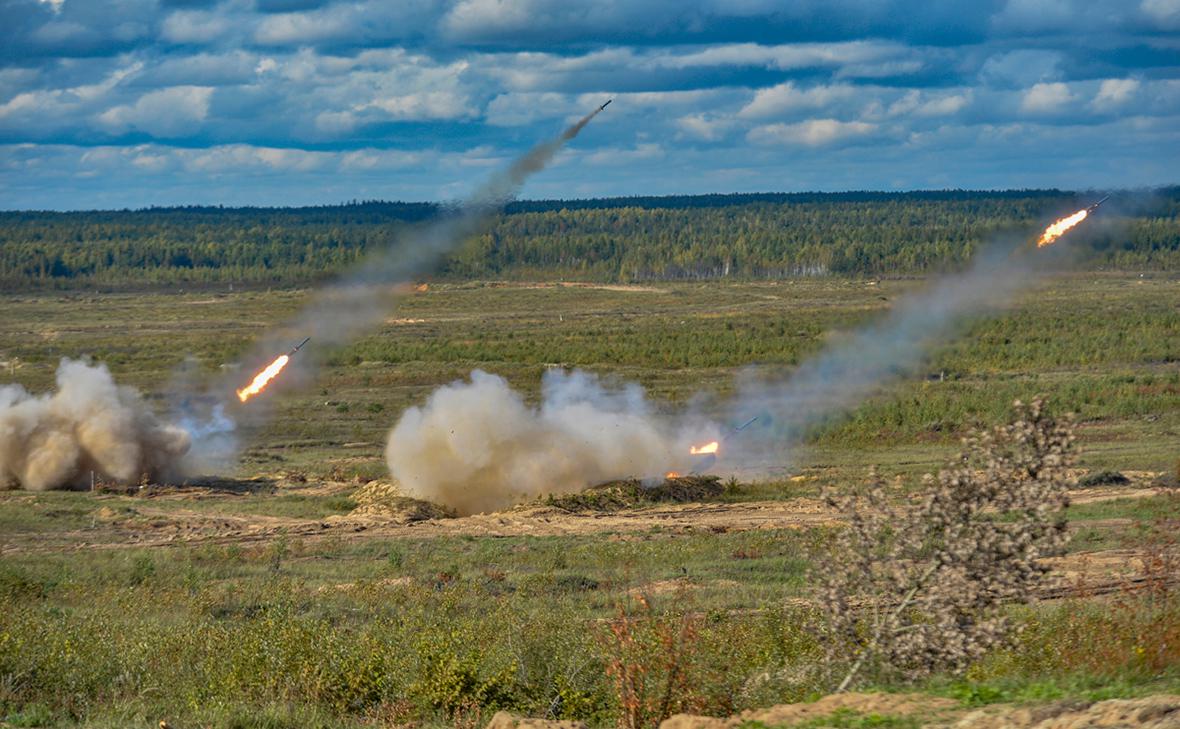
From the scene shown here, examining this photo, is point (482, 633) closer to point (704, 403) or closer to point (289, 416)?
point (704, 403)

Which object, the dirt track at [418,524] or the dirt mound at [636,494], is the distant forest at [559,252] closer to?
the dirt mound at [636,494]

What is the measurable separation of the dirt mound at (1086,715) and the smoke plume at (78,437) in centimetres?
3172

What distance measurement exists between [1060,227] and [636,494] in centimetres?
1176

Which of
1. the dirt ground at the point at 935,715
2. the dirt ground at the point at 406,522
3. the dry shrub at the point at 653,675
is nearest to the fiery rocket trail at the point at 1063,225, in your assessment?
the dirt ground at the point at 406,522

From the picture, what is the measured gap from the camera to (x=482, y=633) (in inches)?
690

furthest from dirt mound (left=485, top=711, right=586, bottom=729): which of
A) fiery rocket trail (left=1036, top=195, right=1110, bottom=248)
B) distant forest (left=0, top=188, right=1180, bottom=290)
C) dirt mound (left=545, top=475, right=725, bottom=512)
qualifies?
distant forest (left=0, top=188, right=1180, bottom=290)

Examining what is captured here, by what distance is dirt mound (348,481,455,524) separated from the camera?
114ft

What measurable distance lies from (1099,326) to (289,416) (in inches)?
1844

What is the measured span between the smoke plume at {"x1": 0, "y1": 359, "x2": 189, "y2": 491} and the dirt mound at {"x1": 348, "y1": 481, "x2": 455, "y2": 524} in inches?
267

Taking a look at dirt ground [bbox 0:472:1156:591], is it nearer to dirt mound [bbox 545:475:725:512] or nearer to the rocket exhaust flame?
dirt mound [bbox 545:475:725:512]

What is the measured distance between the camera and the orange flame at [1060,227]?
33188 millimetres

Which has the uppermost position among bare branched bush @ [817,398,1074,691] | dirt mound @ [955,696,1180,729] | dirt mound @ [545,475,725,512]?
bare branched bush @ [817,398,1074,691]

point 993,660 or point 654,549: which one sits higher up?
point 993,660

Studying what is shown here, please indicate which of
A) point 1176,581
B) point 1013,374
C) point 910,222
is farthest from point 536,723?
point 910,222
